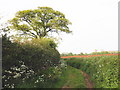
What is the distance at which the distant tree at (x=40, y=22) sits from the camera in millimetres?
30172

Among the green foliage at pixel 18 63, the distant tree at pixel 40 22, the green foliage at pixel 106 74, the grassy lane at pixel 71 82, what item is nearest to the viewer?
the green foliage at pixel 18 63

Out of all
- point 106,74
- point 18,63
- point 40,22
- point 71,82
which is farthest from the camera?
point 40,22

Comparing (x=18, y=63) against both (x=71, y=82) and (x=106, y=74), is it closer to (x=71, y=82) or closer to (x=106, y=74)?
(x=71, y=82)

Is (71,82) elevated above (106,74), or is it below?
below

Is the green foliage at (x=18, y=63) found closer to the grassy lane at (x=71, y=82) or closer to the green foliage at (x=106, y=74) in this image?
the grassy lane at (x=71, y=82)

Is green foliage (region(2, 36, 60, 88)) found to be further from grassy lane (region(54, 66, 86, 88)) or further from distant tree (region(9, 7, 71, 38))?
distant tree (region(9, 7, 71, 38))

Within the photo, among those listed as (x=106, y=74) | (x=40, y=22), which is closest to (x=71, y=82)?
(x=106, y=74)

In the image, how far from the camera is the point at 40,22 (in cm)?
3045

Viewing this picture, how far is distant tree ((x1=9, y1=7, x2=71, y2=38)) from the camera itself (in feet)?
99.0

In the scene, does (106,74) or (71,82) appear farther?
(71,82)

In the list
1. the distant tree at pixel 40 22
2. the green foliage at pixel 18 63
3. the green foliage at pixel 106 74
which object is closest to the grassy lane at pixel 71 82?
the green foliage at pixel 106 74

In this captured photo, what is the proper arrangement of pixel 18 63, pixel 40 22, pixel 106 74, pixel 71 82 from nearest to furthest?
pixel 18 63
pixel 106 74
pixel 71 82
pixel 40 22

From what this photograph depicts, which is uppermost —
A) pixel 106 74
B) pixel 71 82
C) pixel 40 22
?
pixel 40 22

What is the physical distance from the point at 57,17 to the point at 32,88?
22.3 m
